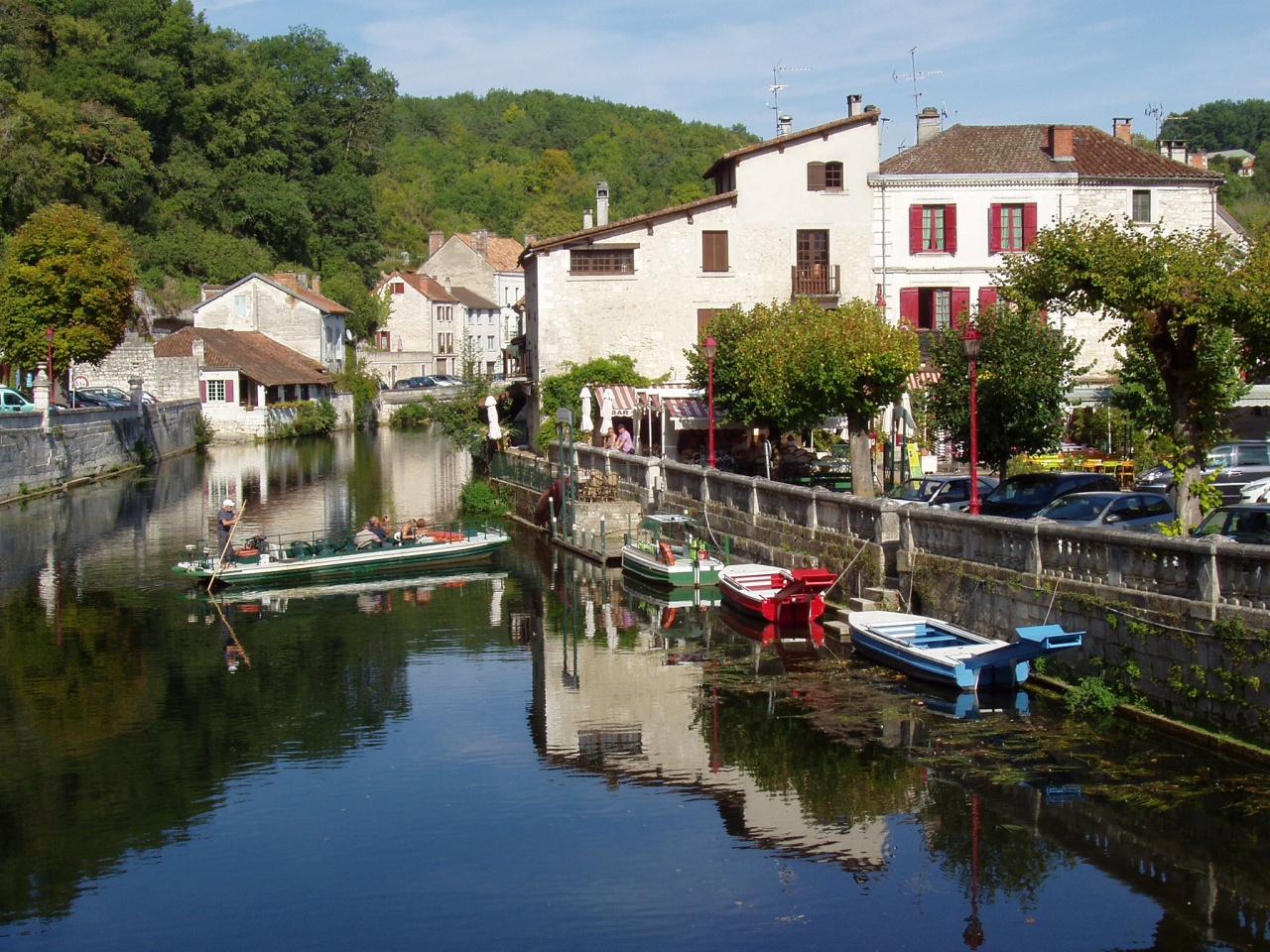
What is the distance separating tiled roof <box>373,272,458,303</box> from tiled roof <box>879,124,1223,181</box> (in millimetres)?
68632

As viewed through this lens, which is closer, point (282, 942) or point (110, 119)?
point (282, 942)

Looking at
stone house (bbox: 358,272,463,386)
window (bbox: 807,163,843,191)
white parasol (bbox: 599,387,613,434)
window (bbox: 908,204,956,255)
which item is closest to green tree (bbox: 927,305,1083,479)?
window (bbox: 908,204,956,255)

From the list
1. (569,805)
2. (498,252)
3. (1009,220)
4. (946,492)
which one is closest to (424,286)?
(498,252)

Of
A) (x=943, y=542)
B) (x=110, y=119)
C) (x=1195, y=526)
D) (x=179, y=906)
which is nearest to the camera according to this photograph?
(x=179, y=906)

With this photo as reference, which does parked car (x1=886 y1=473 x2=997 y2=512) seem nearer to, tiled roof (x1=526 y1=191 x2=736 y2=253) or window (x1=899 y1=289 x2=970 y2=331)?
window (x1=899 y1=289 x2=970 y2=331)

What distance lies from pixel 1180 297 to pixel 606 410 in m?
24.0

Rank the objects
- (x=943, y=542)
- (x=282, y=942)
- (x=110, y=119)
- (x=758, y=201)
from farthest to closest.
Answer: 1. (x=110, y=119)
2. (x=758, y=201)
3. (x=943, y=542)
4. (x=282, y=942)

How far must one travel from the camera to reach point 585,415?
4116cm

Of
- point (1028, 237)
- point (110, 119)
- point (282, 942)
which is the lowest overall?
point (282, 942)

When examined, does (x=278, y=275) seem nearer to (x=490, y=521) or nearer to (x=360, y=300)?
(x=360, y=300)

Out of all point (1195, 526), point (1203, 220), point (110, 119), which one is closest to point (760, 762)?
point (1195, 526)

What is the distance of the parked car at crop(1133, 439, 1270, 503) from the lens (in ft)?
93.5

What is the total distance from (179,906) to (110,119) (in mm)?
74573

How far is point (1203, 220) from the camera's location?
40562mm
